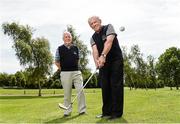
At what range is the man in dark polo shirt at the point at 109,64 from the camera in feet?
29.7

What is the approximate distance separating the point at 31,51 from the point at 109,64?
4978cm

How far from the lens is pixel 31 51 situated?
5825cm

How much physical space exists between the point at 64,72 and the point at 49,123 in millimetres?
2042

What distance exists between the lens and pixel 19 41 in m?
57.2

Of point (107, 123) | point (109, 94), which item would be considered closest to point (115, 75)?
point (109, 94)

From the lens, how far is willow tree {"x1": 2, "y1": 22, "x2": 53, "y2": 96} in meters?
57.0

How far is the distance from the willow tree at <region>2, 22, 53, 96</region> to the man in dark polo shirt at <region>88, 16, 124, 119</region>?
48.1 metres

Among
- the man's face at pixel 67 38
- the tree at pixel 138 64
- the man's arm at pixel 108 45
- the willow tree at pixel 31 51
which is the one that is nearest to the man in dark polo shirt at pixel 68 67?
the man's face at pixel 67 38

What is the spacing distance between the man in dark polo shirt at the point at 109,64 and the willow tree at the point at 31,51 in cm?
4807

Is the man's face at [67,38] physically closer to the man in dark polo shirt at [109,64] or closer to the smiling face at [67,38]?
the smiling face at [67,38]

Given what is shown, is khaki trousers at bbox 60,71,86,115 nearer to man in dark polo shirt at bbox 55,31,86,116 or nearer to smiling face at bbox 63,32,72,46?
man in dark polo shirt at bbox 55,31,86,116

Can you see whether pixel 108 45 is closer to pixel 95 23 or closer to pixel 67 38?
pixel 95 23

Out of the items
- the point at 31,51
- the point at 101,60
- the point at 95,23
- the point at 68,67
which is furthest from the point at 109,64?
the point at 31,51

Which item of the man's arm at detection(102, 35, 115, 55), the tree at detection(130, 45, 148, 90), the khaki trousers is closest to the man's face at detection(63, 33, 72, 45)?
the khaki trousers
